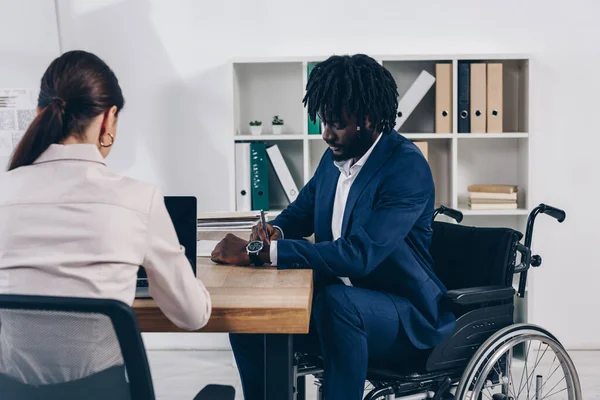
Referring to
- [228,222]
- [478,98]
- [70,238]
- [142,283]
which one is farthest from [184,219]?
[478,98]

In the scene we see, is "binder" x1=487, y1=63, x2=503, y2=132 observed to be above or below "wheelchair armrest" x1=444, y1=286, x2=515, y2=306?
above

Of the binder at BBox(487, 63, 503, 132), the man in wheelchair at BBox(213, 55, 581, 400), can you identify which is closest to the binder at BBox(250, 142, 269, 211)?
the binder at BBox(487, 63, 503, 132)

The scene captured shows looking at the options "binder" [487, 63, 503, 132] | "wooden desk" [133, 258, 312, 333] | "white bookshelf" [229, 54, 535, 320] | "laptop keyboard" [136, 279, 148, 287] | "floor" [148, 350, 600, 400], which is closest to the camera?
"wooden desk" [133, 258, 312, 333]

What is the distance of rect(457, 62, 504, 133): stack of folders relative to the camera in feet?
11.5

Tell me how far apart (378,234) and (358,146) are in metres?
0.31

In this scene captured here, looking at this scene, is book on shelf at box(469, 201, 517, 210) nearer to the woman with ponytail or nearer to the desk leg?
the desk leg

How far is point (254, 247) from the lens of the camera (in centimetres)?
197

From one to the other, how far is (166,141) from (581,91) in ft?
6.74

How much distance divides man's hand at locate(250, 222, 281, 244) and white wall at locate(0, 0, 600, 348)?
5.37 feet

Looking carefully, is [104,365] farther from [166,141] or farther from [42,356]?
[166,141]

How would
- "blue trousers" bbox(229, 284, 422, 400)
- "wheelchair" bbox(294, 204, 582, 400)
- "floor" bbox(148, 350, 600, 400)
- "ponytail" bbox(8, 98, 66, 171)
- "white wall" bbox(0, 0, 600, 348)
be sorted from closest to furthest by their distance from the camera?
"ponytail" bbox(8, 98, 66, 171)
"blue trousers" bbox(229, 284, 422, 400)
"wheelchair" bbox(294, 204, 582, 400)
"floor" bbox(148, 350, 600, 400)
"white wall" bbox(0, 0, 600, 348)

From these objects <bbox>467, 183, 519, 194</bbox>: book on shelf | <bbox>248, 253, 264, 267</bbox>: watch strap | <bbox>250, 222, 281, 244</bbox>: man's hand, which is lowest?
<bbox>248, 253, 264, 267</bbox>: watch strap

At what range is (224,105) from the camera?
3842mm

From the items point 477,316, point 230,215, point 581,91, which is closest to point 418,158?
point 477,316
